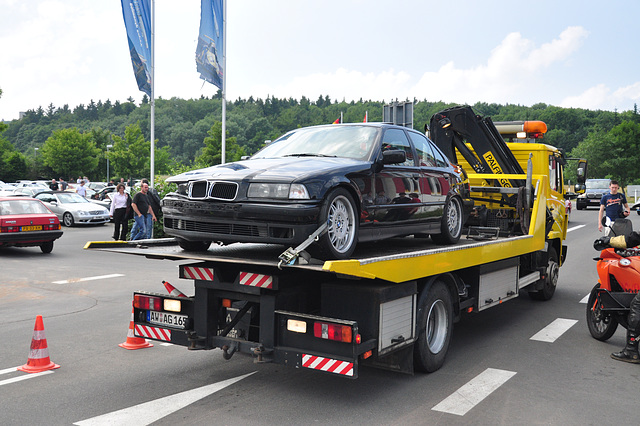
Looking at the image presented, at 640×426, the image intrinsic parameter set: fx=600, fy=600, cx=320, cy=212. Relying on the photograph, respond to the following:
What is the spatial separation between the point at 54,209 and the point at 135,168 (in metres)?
56.2

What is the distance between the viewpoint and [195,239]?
5.32 metres

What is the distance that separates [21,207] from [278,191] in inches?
494

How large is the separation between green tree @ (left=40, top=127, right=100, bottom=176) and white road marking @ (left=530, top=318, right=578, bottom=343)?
76081 millimetres

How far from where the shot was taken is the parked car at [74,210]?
23781 mm

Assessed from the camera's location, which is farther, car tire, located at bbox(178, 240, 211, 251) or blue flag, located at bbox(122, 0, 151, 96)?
blue flag, located at bbox(122, 0, 151, 96)

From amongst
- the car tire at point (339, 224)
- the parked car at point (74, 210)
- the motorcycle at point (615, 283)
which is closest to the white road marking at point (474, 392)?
the car tire at point (339, 224)

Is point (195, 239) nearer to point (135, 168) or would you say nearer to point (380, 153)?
point (380, 153)

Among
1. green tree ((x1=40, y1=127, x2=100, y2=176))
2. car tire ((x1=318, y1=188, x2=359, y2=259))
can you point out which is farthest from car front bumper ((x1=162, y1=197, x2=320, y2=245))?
green tree ((x1=40, y1=127, x2=100, y2=176))

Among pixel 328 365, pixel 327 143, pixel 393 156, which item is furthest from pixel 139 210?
pixel 328 365

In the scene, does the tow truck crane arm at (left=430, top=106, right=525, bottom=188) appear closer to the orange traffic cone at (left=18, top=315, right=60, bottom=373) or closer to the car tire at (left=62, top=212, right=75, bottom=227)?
the orange traffic cone at (left=18, top=315, right=60, bottom=373)

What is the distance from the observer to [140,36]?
2142cm

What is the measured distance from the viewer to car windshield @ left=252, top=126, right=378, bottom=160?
19.9 feet

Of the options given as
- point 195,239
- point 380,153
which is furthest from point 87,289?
point 380,153

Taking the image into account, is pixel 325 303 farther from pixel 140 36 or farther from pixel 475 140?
pixel 140 36
